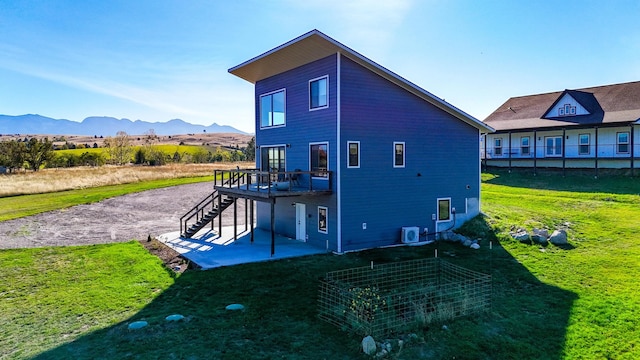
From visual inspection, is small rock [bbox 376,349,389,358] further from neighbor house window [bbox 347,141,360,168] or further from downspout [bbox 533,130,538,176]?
downspout [bbox 533,130,538,176]

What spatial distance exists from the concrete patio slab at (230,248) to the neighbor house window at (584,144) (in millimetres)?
23227

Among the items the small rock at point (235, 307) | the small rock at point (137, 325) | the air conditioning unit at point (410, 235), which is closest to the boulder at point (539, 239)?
the air conditioning unit at point (410, 235)

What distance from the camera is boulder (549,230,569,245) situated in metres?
15.5

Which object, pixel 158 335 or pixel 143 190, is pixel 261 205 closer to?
pixel 158 335

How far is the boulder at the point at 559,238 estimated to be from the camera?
15484mm

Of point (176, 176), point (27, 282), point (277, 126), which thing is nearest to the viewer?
point (27, 282)

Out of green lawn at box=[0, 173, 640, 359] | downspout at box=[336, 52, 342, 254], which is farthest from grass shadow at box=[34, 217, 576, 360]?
downspout at box=[336, 52, 342, 254]

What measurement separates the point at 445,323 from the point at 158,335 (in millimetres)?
6184

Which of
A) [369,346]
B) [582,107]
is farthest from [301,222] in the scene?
[582,107]

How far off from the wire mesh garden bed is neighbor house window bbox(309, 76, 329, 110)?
7173 mm

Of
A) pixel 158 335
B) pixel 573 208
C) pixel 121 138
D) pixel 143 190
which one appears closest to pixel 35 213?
pixel 143 190

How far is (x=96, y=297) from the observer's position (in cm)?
1105

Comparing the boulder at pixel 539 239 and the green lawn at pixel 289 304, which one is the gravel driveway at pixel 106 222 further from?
the boulder at pixel 539 239

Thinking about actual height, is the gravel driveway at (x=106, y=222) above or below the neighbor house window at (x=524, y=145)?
below
